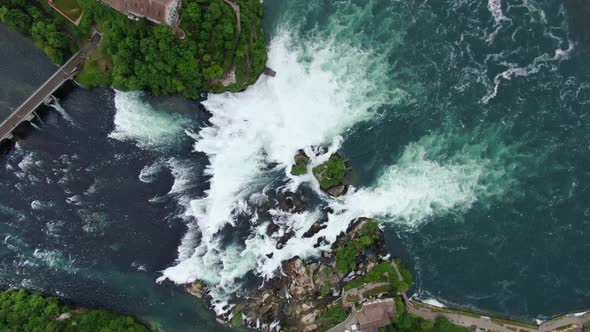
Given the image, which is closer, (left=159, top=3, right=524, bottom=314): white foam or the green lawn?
the green lawn

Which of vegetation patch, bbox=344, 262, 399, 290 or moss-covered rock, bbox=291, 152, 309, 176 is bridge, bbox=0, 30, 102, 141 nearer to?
moss-covered rock, bbox=291, 152, 309, 176

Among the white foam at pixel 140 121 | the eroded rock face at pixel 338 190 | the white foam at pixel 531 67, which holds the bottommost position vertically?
the eroded rock face at pixel 338 190

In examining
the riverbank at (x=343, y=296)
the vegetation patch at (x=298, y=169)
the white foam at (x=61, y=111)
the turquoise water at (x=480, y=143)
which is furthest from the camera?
the white foam at (x=61, y=111)

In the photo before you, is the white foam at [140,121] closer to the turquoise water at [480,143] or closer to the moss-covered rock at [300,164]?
the moss-covered rock at [300,164]

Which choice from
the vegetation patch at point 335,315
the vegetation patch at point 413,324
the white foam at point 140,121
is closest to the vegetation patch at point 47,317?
the white foam at point 140,121

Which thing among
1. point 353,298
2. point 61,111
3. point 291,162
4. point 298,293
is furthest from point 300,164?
point 61,111

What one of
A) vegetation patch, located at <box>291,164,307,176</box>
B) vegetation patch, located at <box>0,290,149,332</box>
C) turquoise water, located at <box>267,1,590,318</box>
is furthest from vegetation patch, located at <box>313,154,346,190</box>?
vegetation patch, located at <box>0,290,149,332</box>

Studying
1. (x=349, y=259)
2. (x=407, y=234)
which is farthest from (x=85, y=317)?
(x=407, y=234)
